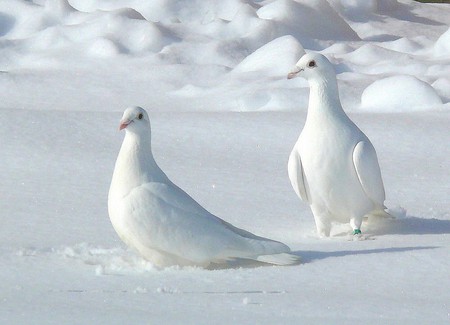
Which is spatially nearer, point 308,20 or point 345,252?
point 345,252

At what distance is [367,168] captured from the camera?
4.45m

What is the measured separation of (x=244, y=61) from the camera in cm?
888

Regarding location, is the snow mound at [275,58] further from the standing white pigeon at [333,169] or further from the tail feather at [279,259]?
the tail feather at [279,259]

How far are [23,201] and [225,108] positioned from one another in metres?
2.69

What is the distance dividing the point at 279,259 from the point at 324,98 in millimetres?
920

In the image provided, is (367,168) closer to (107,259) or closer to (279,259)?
(279,259)

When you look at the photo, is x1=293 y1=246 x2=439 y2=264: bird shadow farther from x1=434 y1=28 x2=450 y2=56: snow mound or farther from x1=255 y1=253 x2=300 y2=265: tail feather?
x1=434 y1=28 x2=450 y2=56: snow mound

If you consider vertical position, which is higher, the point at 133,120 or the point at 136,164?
the point at 133,120

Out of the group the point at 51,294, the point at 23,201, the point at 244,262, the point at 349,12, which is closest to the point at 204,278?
the point at 244,262

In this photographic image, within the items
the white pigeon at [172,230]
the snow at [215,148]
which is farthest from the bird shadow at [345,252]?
the white pigeon at [172,230]

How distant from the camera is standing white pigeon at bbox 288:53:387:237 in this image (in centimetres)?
445

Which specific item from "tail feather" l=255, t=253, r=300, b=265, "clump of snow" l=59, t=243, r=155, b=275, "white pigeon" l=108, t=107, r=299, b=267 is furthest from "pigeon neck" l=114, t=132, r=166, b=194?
"tail feather" l=255, t=253, r=300, b=265

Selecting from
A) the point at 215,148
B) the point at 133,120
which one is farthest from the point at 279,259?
the point at 215,148

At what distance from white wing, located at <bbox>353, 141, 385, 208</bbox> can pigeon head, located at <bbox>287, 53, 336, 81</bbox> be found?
330 millimetres
